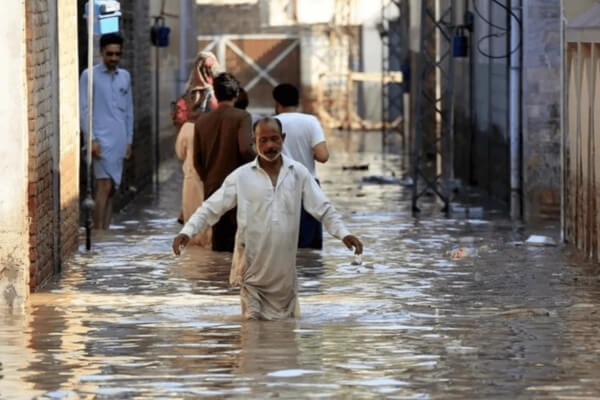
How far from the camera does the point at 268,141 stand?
11.3 metres

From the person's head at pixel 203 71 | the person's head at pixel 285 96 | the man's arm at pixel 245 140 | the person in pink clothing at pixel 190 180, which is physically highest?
the person's head at pixel 203 71

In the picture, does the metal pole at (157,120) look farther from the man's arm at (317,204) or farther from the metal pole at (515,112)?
the man's arm at (317,204)

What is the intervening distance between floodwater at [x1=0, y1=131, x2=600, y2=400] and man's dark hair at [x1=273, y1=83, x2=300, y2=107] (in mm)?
1226

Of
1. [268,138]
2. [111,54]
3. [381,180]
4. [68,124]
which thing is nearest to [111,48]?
[111,54]

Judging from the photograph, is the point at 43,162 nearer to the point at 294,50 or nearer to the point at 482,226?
the point at 482,226

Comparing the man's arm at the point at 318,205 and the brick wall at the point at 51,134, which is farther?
the brick wall at the point at 51,134

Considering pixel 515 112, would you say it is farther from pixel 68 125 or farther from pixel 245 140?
pixel 68 125

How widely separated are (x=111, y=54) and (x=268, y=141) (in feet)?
21.5

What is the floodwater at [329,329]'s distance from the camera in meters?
9.14

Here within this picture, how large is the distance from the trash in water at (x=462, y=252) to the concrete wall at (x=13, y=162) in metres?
4.46

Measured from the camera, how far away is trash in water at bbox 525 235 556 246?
16.8 meters

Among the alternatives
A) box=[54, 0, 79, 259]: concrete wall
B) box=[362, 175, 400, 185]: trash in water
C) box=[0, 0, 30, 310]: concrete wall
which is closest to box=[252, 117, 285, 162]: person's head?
box=[0, 0, 30, 310]: concrete wall

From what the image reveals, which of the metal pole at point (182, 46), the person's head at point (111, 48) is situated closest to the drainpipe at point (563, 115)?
the person's head at point (111, 48)

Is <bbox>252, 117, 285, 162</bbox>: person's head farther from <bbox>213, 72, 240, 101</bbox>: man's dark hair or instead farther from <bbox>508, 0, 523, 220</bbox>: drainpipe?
<bbox>508, 0, 523, 220</bbox>: drainpipe
